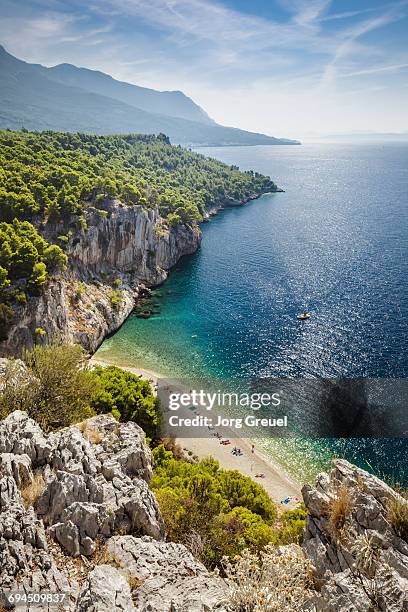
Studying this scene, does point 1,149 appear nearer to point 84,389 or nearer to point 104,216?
point 104,216

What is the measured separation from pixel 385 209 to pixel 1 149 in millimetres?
126525

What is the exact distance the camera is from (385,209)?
14700 cm

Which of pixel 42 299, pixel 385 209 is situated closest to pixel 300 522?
pixel 42 299

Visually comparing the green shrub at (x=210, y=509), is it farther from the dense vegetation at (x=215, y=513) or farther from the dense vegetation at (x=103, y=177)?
the dense vegetation at (x=103, y=177)

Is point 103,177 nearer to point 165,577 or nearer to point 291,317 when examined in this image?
point 291,317

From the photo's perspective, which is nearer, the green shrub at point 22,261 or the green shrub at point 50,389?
the green shrub at point 50,389

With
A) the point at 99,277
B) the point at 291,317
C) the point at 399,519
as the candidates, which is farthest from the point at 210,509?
the point at 99,277

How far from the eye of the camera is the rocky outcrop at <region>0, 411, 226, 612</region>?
12.3m

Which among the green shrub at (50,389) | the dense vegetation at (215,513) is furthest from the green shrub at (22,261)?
the dense vegetation at (215,513)

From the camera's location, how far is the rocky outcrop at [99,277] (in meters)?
53.7

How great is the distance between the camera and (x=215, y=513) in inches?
1040

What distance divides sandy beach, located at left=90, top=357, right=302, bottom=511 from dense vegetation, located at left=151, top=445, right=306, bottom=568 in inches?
286

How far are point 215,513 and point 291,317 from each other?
49183 millimetres

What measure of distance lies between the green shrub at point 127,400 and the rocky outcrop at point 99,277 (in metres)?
15.6
